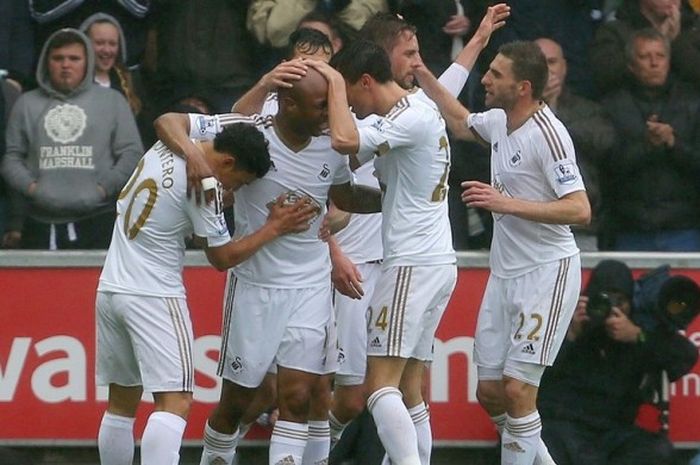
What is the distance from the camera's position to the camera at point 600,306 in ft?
38.0

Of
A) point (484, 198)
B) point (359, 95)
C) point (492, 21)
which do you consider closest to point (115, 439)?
point (359, 95)

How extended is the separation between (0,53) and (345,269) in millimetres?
3324

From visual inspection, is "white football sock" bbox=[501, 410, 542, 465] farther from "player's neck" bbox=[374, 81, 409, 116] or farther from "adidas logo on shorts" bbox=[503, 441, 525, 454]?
"player's neck" bbox=[374, 81, 409, 116]

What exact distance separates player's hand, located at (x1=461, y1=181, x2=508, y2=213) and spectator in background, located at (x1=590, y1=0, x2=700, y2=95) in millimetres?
2737

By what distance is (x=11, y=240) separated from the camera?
40.7 ft

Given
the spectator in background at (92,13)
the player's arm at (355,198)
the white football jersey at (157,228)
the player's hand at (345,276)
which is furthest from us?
the spectator in background at (92,13)

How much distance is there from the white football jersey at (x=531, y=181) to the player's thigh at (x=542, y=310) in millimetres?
64

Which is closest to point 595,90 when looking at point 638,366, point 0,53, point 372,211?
Result: point 638,366

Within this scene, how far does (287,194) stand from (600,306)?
2.27 metres

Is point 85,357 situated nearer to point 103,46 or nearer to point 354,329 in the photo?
point 354,329

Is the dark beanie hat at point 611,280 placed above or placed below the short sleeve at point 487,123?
below

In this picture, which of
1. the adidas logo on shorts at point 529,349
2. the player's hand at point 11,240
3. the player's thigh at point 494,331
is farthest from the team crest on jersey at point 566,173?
the player's hand at point 11,240

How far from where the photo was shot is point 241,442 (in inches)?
472

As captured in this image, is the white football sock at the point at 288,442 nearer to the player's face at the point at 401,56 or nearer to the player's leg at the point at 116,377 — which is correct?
the player's leg at the point at 116,377
